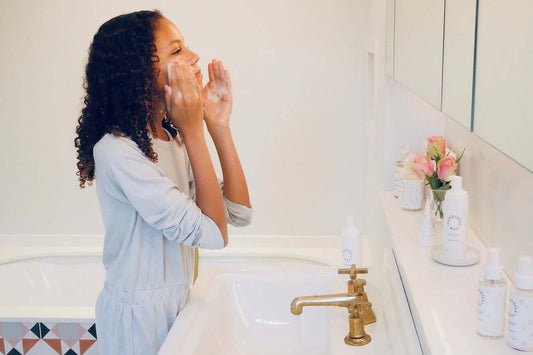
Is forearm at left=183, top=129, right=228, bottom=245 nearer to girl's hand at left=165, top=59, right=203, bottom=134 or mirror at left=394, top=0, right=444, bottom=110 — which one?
girl's hand at left=165, top=59, right=203, bottom=134

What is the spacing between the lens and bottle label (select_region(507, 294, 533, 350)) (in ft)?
2.97

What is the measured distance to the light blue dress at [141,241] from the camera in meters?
1.39

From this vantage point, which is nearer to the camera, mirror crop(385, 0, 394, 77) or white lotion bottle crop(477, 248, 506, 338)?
white lotion bottle crop(477, 248, 506, 338)

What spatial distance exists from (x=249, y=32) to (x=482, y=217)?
208cm

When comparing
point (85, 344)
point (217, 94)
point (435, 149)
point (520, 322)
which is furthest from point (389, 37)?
point (85, 344)

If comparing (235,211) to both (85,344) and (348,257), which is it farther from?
(85,344)

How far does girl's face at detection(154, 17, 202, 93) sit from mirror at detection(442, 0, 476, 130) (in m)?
0.67

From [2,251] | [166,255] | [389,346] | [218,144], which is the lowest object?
[2,251]

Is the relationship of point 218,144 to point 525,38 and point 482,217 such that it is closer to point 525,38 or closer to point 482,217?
point 482,217

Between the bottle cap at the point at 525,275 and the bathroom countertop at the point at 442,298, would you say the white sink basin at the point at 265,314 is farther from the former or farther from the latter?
the bottle cap at the point at 525,275

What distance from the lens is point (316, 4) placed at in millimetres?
3277

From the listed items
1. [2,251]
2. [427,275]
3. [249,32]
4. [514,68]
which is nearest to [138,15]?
[427,275]

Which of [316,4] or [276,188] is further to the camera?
[276,188]

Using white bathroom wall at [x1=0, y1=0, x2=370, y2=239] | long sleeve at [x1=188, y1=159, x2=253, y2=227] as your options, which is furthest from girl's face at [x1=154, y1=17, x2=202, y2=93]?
white bathroom wall at [x1=0, y1=0, x2=370, y2=239]
